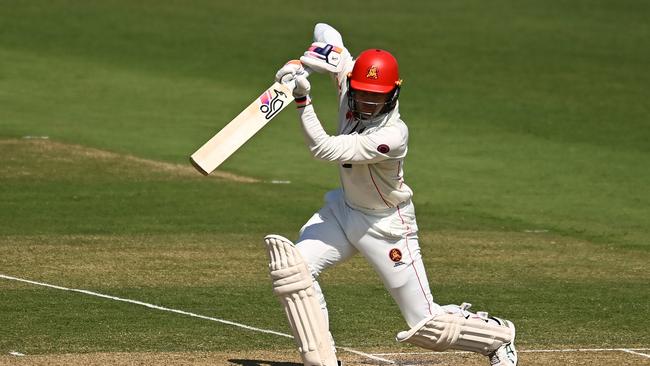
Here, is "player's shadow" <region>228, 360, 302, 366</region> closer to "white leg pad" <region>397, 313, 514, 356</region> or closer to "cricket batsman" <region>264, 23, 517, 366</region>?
"cricket batsman" <region>264, 23, 517, 366</region>

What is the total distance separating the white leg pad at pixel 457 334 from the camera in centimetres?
970

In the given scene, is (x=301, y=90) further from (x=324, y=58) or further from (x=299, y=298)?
(x=299, y=298)

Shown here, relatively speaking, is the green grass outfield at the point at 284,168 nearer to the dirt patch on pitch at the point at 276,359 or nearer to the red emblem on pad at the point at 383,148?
the dirt patch on pitch at the point at 276,359

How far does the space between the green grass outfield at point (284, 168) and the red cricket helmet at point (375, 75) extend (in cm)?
245

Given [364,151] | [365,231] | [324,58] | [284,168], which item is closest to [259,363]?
[365,231]

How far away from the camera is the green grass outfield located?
1252 cm

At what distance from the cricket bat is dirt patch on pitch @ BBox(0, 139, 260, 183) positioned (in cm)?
1023

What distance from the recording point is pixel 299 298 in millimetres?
9586

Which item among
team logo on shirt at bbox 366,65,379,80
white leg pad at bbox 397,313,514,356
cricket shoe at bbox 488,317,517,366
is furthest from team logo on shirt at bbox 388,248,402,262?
team logo on shirt at bbox 366,65,379,80

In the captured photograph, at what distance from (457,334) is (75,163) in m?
11.7

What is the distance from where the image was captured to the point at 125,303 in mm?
12531

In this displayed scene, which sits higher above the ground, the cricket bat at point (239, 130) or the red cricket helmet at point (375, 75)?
the red cricket helmet at point (375, 75)

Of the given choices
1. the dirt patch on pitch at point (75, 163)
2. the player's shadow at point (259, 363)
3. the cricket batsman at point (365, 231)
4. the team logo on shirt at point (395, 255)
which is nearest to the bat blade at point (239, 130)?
the cricket batsman at point (365, 231)

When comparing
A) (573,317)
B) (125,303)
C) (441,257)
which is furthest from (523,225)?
(125,303)
